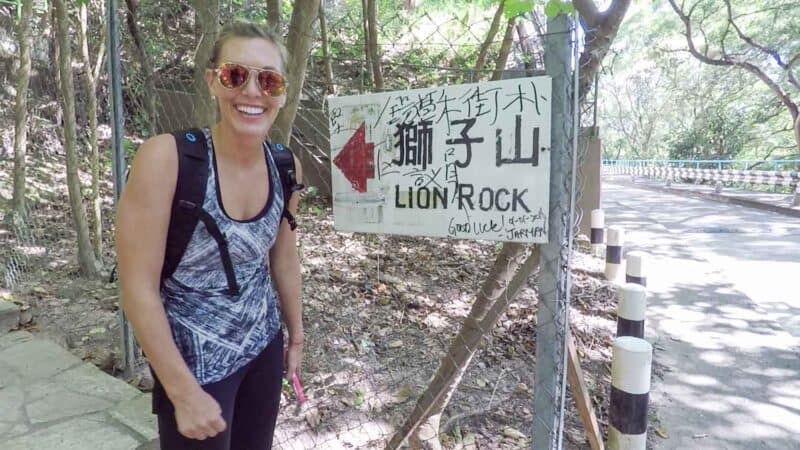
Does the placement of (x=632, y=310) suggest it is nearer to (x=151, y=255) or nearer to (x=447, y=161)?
(x=447, y=161)

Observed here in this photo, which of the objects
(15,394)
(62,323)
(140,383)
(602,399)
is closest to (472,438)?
(602,399)

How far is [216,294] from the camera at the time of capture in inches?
50.6

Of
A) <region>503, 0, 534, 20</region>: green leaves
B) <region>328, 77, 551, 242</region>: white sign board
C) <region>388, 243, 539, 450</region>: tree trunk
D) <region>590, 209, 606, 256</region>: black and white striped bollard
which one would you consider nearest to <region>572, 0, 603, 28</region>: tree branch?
<region>503, 0, 534, 20</region>: green leaves

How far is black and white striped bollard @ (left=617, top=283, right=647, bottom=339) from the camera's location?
2.87 metres

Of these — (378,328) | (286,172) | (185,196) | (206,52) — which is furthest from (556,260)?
(378,328)

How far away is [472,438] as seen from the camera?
2.88 metres

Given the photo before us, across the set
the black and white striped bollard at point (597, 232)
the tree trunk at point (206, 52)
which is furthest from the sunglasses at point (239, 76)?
the black and white striped bollard at point (597, 232)

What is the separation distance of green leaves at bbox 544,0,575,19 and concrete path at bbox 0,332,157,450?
7.63 ft

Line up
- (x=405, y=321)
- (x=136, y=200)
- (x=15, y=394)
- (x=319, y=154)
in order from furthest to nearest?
(x=319, y=154), (x=405, y=321), (x=15, y=394), (x=136, y=200)

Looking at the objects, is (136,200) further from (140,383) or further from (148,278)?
(140,383)

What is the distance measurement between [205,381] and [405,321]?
9.79ft

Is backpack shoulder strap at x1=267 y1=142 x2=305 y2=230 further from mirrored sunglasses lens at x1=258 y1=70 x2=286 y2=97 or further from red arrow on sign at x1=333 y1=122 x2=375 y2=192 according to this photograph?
red arrow on sign at x1=333 y1=122 x2=375 y2=192

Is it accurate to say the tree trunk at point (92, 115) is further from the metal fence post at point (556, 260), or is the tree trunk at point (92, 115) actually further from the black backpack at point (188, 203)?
the metal fence post at point (556, 260)

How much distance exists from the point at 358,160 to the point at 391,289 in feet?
9.89
